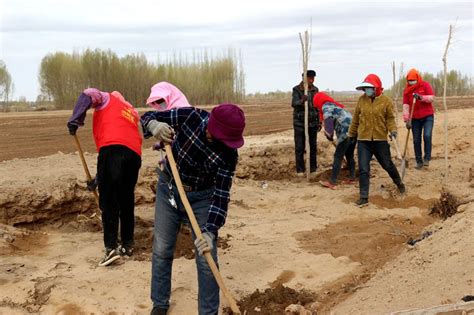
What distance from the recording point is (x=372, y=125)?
283 inches

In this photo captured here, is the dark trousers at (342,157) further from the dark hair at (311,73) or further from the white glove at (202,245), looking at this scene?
the white glove at (202,245)

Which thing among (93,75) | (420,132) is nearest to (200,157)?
(420,132)

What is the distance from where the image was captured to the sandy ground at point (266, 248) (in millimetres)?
4188

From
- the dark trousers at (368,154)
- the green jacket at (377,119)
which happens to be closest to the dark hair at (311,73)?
the green jacket at (377,119)

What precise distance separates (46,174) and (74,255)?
225 centimetres

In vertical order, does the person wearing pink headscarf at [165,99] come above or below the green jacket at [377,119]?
above

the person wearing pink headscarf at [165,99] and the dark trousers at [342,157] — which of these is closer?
the person wearing pink headscarf at [165,99]

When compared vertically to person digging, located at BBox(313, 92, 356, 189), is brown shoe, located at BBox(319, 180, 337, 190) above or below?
below

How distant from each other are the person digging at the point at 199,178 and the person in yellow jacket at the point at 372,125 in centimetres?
389

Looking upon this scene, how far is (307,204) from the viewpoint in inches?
309

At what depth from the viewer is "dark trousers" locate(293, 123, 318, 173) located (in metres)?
9.36

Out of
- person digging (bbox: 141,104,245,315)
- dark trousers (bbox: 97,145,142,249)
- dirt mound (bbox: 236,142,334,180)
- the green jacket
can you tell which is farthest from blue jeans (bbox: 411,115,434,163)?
person digging (bbox: 141,104,245,315)

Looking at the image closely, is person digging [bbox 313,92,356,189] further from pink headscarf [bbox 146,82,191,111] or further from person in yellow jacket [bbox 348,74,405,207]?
pink headscarf [bbox 146,82,191,111]

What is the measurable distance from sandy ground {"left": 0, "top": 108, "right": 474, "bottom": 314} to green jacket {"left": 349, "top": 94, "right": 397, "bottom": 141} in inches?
39.6
